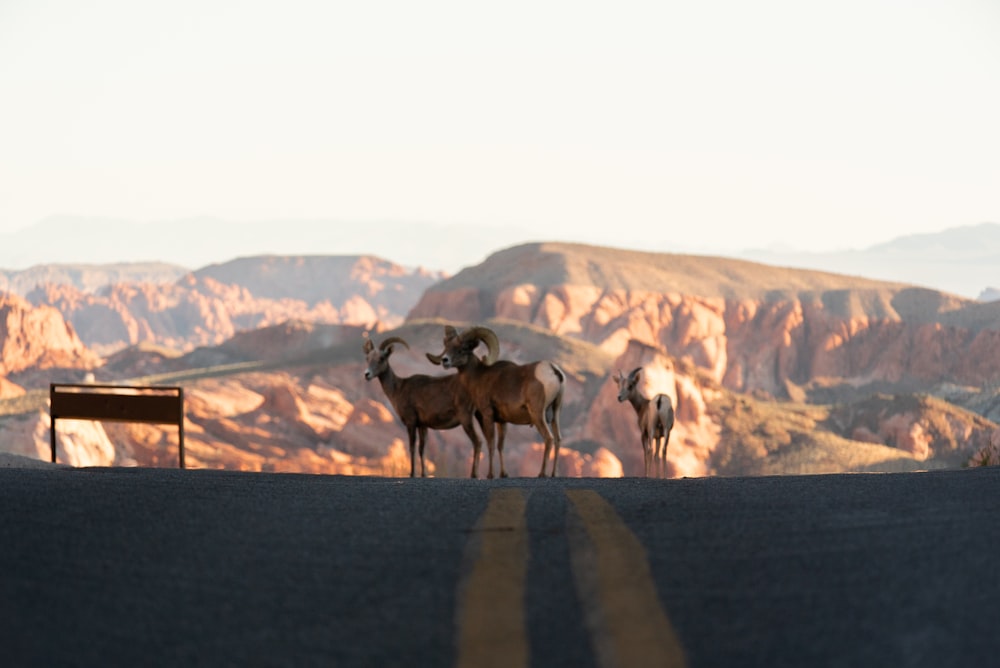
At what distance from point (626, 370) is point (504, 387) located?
181ft

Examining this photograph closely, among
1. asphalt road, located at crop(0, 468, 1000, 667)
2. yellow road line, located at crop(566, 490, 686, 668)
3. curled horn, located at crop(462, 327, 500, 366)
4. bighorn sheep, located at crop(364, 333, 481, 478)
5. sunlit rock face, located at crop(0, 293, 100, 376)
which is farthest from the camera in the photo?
sunlit rock face, located at crop(0, 293, 100, 376)

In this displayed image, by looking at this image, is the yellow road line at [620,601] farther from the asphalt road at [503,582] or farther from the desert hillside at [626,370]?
the desert hillside at [626,370]

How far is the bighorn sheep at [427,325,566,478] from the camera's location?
17453 mm

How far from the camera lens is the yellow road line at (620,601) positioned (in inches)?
198

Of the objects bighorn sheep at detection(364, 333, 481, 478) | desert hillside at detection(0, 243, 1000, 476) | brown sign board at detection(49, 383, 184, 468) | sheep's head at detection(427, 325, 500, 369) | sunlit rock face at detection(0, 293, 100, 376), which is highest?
sheep's head at detection(427, 325, 500, 369)

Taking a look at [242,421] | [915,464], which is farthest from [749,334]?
[242,421]

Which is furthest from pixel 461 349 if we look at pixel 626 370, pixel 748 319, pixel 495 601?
pixel 748 319

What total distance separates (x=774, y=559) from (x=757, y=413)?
7216cm

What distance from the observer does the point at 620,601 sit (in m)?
5.73

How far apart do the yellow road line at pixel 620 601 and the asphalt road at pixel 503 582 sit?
0.05ft

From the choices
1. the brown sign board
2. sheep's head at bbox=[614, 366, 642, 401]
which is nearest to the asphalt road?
the brown sign board

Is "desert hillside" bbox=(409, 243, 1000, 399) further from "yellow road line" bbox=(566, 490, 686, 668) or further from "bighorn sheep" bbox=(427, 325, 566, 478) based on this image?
"yellow road line" bbox=(566, 490, 686, 668)

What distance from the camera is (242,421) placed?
72.7 m

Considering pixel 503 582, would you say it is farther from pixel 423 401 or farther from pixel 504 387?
pixel 423 401
